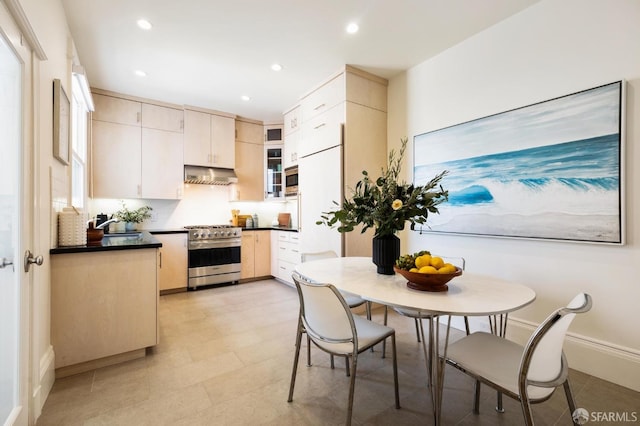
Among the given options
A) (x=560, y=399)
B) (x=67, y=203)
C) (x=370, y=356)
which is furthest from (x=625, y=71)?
(x=67, y=203)

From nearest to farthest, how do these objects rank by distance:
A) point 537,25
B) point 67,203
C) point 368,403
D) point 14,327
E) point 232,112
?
point 14,327, point 368,403, point 537,25, point 67,203, point 232,112

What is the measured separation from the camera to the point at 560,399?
170cm

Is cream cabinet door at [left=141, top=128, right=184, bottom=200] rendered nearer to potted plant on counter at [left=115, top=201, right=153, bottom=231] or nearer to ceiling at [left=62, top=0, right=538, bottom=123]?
potted plant on counter at [left=115, top=201, right=153, bottom=231]

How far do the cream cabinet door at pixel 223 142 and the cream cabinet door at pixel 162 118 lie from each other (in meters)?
0.48

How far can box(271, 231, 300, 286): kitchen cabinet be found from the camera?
418cm

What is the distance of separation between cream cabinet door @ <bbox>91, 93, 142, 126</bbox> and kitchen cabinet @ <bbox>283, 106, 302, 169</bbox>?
208cm

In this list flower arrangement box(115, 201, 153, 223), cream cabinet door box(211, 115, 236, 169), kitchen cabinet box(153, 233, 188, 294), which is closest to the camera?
kitchen cabinet box(153, 233, 188, 294)

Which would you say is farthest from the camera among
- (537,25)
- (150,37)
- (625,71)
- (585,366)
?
(150,37)

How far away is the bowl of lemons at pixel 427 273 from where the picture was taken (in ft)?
4.61

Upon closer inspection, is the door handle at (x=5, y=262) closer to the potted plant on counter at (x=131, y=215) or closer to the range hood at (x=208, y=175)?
the potted plant on counter at (x=131, y=215)

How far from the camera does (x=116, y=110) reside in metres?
3.84

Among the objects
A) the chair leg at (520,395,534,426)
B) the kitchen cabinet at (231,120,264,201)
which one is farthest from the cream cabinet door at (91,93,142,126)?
the chair leg at (520,395,534,426)

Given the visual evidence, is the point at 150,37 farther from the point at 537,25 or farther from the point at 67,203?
the point at 537,25

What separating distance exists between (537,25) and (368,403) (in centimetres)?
299
